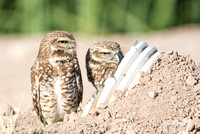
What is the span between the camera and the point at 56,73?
4121 mm

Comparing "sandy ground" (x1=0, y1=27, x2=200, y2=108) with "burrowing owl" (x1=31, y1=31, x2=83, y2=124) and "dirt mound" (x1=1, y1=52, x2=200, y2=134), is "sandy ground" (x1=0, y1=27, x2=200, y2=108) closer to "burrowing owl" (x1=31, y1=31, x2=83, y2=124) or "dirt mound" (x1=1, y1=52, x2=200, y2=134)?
"burrowing owl" (x1=31, y1=31, x2=83, y2=124)

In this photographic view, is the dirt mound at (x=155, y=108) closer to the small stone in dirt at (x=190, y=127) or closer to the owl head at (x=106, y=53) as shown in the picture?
the small stone in dirt at (x=190, y=127)

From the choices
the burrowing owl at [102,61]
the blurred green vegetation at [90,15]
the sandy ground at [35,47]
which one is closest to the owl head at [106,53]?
the burrowing owl at [102,61]

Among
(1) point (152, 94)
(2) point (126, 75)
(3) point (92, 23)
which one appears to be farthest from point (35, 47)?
(1) point (152, 94)

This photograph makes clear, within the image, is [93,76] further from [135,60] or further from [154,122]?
[154,122]

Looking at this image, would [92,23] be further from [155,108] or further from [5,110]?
[155,108]

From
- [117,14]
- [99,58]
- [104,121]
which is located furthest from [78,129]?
[117,14]

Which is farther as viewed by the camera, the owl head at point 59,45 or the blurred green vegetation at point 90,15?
the blurred green vegetation at point 90,15

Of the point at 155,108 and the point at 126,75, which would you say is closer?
the point at 155,108

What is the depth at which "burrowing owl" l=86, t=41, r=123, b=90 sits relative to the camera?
429 centimetres

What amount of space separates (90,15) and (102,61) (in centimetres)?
601

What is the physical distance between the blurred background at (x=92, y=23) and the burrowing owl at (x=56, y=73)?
5.09 m

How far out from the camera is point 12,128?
3.44m

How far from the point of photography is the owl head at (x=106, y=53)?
14.0 ft
